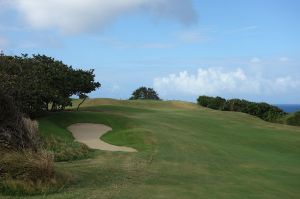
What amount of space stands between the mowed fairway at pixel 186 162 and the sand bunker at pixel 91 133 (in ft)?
2.78

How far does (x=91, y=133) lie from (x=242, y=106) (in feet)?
169

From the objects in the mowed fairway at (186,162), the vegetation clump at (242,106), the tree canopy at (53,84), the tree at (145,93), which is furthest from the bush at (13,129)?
the tree at (145,93)

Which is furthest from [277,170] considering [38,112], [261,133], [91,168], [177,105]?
[177,105]

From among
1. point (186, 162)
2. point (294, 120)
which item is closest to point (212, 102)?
point (294, 120)

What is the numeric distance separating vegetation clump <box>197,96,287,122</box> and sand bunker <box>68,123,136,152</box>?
43190mm

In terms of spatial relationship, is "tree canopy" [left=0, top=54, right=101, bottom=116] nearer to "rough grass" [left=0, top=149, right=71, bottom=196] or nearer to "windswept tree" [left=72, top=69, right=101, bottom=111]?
"windswept tree" [left=72, top=69, right=101, bottom=111]

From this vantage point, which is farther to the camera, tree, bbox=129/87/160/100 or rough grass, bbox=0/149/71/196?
tree, bbox=129/87/160/100

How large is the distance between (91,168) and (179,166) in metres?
4.95

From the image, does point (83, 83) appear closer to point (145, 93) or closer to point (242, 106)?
point (242, 106)

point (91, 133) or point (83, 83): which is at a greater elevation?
point (83, 83)

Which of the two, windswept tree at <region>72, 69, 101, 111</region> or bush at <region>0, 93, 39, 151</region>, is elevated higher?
windswept tree at <region>72, 69, 101, 111</region>

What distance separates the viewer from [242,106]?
8562 centimetres

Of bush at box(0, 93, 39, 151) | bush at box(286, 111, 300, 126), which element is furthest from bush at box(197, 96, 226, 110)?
bush at box(0, 93, 39, 151)

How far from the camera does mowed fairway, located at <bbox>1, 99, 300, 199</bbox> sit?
15039mm
